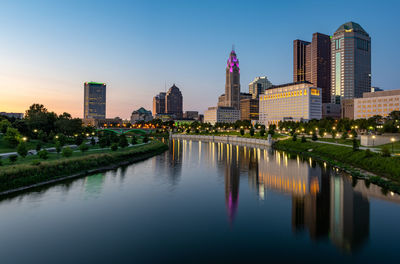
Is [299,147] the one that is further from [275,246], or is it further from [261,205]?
[275,246]

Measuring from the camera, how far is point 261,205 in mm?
29656

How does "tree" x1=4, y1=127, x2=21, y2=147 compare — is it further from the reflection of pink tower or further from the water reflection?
the reflection of pink tower

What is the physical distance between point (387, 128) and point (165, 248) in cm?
8467

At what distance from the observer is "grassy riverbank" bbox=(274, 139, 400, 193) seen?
3588cm

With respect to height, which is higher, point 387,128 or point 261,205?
point 387,128

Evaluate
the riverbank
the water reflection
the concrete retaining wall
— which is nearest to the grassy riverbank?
the water reflection

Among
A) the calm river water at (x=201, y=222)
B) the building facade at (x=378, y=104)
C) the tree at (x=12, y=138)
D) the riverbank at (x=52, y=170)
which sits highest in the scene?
the building facade at (x=378, y=104)

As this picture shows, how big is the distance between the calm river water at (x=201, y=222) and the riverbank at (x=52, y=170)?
2.11 metres

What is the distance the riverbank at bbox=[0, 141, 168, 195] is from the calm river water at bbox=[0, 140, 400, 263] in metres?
2.11

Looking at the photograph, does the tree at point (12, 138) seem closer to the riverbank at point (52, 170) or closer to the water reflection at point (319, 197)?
the riverbank at point (52, 170)

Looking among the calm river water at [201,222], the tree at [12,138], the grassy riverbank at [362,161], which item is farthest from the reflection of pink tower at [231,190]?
the tree at [12,138]

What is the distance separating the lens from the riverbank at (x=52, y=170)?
33.2 m

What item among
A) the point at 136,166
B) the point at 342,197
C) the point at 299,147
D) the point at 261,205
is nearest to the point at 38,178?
the point at 136,166

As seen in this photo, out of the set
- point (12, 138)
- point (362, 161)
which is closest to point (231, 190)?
point (362, 161)
